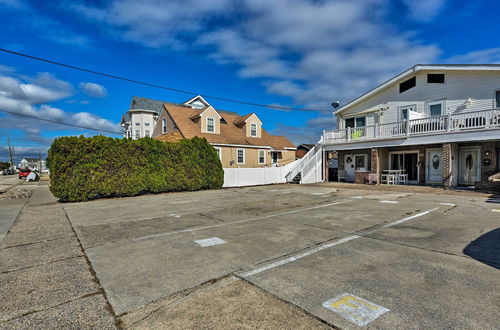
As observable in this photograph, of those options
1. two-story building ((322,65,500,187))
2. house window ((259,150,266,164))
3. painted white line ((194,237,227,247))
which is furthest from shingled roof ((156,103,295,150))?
painted white line ((194,237,227,247))

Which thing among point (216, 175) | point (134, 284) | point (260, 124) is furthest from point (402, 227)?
point (260, 124)

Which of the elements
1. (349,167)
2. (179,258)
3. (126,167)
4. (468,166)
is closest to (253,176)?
(349,167)

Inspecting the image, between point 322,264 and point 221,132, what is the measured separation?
2196 cm

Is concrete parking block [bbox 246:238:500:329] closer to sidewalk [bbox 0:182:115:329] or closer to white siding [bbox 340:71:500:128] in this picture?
sidewalk [bbox 0:182:115:329]

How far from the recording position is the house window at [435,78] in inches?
631

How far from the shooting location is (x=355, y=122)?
20.9 metres

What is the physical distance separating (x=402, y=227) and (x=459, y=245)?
146 cm

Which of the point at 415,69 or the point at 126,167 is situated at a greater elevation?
the point at 415,69

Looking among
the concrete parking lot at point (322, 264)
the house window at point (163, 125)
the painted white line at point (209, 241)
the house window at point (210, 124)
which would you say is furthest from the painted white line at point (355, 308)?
the house window at point (163, 125)

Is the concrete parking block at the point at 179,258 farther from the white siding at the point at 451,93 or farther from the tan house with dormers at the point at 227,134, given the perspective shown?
the tan house with dormers at the point at 227,134

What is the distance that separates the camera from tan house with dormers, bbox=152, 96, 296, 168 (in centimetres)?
2302

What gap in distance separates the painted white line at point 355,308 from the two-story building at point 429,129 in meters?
13.9

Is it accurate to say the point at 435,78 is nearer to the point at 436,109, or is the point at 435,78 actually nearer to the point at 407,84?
the point at 407,84

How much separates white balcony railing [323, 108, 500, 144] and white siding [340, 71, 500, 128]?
1443 mm
